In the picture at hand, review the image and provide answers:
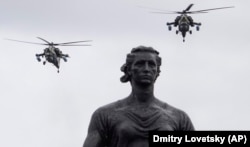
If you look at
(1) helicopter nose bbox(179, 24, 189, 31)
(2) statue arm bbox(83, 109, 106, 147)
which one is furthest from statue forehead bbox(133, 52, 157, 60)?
(1) helicopter nose bbox(179, 24, 189, 31)

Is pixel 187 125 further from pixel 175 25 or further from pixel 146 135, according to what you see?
pixel 175 25

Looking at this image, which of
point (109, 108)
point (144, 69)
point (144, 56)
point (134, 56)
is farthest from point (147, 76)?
point (109, 108)

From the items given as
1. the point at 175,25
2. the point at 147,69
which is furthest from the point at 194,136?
the point at 175,25

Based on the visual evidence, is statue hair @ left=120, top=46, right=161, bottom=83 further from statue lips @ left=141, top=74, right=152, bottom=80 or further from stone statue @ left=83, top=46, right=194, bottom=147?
statue lips @ left=141, top=74, right=152, bottom=80

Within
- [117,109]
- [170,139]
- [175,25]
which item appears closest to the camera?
[170,139]

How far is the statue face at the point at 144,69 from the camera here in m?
28.9

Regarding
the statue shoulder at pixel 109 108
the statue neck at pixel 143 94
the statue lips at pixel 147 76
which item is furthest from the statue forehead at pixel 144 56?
the statue shoulder at pixel 109 108

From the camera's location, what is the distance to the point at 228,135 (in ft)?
91.4

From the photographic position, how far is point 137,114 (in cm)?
2905

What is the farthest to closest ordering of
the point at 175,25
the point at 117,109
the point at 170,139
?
the point at 175,25 → the point at 117,109 → the point at 170,139

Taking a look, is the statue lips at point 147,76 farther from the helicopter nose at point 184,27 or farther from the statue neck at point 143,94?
the helicopter nose at point 184,27

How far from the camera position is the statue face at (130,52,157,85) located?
28922 millimetres

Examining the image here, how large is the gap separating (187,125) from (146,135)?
130cm

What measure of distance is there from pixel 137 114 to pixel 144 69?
118 cm
